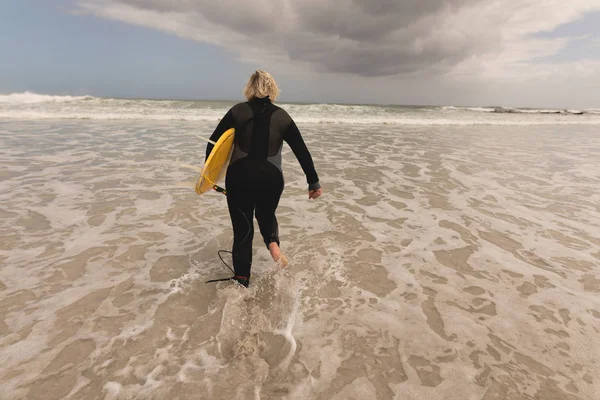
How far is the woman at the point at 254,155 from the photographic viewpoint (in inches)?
122

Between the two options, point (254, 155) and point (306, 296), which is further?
point (306, 296)

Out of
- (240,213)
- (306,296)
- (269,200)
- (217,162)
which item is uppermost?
(217,162)

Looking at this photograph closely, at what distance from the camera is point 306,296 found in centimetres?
337

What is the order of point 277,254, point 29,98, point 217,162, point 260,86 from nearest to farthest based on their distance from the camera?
point 260,86
point 217,162
point 277,254
point 29,98

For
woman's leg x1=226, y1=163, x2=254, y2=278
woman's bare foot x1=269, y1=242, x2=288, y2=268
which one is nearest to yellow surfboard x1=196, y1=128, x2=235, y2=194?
woman's leg x1=226, y1=163, x2=254, y2=278

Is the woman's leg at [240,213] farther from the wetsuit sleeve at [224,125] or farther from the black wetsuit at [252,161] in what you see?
the wetsuit sleeve at [224,125]

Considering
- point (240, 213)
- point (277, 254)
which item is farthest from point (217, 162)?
point (277, 254)

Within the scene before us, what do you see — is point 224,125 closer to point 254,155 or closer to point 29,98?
point 254,155

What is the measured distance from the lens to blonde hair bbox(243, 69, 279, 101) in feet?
10.1

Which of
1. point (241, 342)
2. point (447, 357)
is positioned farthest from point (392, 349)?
point (241, 342)

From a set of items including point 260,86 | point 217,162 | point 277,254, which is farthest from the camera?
point 277,254

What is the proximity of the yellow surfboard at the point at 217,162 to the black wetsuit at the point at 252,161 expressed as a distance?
0.07 meters

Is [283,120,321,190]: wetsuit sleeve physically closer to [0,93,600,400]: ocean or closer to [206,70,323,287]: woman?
[206,70,323,287]: woman

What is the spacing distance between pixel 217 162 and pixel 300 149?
90 cm
